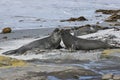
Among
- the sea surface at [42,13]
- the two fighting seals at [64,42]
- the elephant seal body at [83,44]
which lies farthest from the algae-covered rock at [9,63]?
the sea surface at [42,13]

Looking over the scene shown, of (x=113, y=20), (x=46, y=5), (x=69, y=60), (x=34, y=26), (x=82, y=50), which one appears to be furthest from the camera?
(x=46, y=5)

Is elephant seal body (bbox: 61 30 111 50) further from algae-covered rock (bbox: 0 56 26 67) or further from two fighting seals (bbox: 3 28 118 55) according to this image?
algae-covered rock (bbox: 0 56 26 67)

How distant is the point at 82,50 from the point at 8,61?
8.06 ft

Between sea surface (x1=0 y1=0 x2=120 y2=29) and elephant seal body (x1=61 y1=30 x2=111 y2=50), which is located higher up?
elephant seal body (x1=61 y1=30 x2=111 y2=50)

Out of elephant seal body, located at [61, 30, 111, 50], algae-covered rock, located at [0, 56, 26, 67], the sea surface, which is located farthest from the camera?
the sea surface

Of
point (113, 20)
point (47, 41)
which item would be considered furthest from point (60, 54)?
point (113, 20)

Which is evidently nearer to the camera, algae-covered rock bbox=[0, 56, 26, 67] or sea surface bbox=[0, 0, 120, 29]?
algae-covered rock bbox=[0, 56, 26, 67]

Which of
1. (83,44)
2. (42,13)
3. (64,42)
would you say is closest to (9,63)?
(83,44)

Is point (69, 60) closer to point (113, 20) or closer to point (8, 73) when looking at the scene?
point (8, 73)

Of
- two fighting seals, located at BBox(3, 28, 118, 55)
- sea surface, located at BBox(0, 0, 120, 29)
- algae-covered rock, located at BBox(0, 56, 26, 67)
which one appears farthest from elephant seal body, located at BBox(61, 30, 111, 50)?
sea surface, located at BBox(0, 0, 120, 29)

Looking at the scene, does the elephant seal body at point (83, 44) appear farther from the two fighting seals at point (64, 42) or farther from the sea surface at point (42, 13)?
the sea surface at point (42, 13)

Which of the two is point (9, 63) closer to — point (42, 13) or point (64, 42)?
point (64, 42)

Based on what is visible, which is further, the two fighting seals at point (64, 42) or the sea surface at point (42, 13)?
the sea surface at point (42, 13)

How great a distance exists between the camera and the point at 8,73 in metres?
→ 6.53
